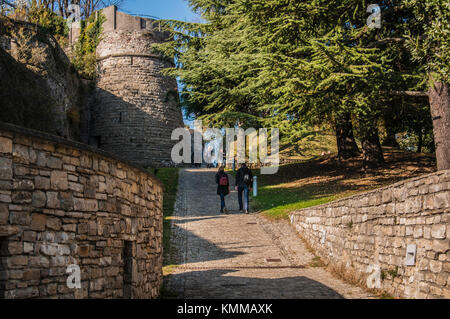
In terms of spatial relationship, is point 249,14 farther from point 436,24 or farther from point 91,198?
point 91,198

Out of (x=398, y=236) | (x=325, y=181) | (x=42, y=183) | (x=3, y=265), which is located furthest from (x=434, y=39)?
(x=3, y=265)

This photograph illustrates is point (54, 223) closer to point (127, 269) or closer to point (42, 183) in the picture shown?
point (42, 183)

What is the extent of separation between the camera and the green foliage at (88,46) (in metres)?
33.7

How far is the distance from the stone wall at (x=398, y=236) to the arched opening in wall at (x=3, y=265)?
4.23 meters

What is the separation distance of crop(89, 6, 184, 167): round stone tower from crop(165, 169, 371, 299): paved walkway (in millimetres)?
15390

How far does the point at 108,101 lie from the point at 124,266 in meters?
27.6

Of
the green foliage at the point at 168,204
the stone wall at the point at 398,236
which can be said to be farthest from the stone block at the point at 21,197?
the green foliage at the point at 168,204

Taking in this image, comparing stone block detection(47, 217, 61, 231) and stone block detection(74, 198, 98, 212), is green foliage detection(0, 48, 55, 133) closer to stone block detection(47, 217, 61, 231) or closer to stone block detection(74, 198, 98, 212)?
stone block detection(74, 198, 98, 212)

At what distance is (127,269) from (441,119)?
10157 millimetres

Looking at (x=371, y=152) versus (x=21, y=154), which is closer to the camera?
(x=21, y=154)

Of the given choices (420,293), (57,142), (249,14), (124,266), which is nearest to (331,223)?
(420,293)

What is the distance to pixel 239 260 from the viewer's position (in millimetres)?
10477

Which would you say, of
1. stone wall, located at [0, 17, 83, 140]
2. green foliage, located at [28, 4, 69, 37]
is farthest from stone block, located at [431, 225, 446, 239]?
green foliage, located at [28, 4, 69, 37]
